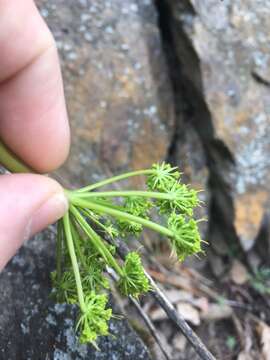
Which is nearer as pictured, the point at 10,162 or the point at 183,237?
the point at 183,237

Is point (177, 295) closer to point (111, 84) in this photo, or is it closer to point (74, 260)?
point (111, 84)

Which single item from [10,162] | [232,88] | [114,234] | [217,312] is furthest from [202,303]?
[10,162]

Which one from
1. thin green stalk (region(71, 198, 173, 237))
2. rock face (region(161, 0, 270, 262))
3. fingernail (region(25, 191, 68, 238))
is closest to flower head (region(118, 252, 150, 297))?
thin green stalk (region(71, 198, 173, 237))

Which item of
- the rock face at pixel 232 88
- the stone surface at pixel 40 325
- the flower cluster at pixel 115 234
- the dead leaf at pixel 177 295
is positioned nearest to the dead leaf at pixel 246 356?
the dead leaf at pixel 177 295

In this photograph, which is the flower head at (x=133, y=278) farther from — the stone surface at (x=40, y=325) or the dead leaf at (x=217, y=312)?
the dead leaf at (x=217, y=312)

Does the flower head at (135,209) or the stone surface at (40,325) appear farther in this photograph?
the stone surface at (40,325)

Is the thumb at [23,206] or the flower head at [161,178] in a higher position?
the thumb at [23,206]

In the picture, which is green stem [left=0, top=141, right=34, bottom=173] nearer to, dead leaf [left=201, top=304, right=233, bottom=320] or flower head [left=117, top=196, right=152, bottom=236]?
flower head [left=117, top=196, right=152, bottom=236]
